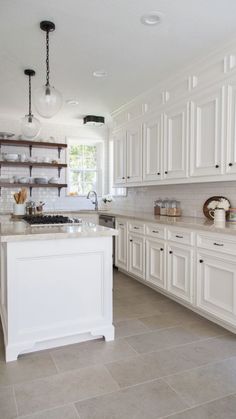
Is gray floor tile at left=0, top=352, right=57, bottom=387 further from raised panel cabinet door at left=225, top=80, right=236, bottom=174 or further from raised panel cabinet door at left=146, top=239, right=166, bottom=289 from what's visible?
raised panel cabinet door at left=225, top=80, right=236, bottom=174

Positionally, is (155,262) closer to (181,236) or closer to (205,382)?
(181,236)

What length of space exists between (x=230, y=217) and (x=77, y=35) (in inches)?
86.1

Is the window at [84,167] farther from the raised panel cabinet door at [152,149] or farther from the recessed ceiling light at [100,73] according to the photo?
the recessed ceiling light at [100,73]

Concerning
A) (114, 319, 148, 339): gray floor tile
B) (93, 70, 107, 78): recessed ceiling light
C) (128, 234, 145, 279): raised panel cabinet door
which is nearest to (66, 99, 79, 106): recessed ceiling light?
(93, 70, 107, 78): recessed ceiling light

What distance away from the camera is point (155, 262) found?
367 cm

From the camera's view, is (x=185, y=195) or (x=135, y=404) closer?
(x=135, y=404)

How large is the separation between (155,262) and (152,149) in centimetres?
147

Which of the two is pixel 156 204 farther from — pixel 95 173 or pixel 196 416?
pixel 196 416

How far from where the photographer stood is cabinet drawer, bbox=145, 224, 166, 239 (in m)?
A: 3.48

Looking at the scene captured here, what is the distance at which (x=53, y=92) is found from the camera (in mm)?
2496

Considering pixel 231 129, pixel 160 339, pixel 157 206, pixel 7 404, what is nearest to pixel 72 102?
pixel 157 206

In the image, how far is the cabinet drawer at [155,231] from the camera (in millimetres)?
3479

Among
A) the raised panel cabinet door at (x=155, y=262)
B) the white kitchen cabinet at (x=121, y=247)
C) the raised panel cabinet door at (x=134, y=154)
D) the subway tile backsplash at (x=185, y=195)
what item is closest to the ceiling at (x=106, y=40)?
the raised panel cabinet door at (x=134, y=154)

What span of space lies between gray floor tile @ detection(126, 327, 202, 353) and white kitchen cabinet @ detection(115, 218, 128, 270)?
5.97 feet
